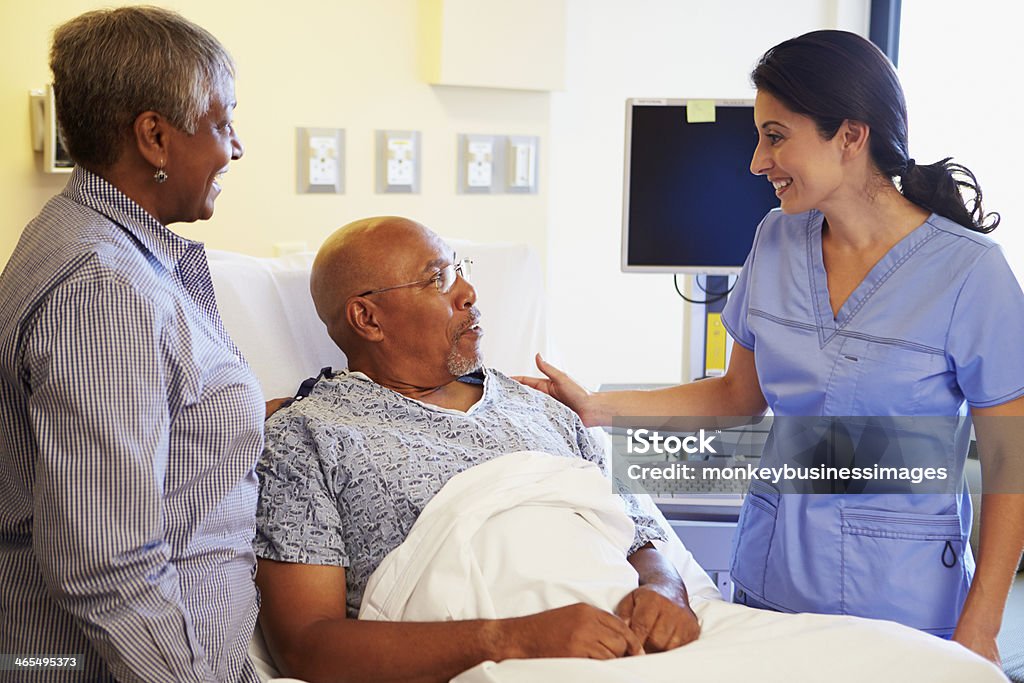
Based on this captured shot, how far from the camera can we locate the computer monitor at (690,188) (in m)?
2.48

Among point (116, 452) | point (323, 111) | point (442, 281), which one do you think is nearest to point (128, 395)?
point (116, 452)

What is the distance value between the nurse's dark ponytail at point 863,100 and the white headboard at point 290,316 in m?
0.74

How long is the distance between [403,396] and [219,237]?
896 mm

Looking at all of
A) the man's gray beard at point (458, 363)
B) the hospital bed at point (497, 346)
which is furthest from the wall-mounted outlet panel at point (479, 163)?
the man's gray beard at point (458, 363)

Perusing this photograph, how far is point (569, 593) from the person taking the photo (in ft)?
4.72

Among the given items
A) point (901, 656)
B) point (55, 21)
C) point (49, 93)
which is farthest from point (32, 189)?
point (901, 656)

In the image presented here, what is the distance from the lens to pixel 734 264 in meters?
2.53

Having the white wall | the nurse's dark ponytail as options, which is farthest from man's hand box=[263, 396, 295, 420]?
the white wall

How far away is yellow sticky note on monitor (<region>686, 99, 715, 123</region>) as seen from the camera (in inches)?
97.2

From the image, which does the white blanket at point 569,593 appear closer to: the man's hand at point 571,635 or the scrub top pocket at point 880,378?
the man's hand at point 571,635

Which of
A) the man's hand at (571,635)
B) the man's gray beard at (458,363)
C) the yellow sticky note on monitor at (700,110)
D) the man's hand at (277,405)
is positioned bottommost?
the man's hand at (571,635)

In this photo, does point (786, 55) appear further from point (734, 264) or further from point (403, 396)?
point (734, 264)

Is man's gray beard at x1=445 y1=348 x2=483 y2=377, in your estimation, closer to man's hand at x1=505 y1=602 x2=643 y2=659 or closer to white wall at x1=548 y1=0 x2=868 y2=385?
man's hand at x1=505 y1=602 x2=643 y2=659

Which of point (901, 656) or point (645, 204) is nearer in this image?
point (901, 656)
